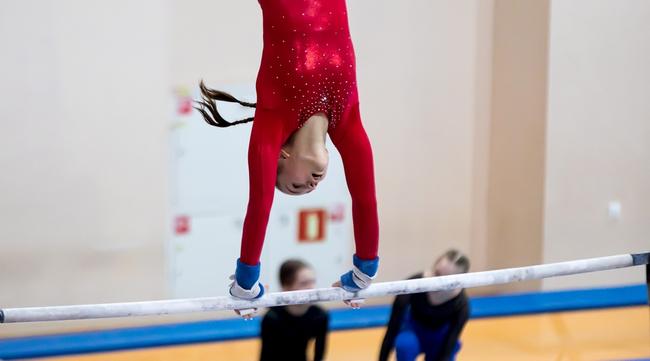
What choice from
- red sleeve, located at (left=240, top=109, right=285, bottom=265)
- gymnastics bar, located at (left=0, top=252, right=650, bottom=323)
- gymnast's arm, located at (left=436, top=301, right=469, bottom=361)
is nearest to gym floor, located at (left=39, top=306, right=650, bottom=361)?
gymnast's arm, located at (left=436, top=301, right=469, bottom=361)

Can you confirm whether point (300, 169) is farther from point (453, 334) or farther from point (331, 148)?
point (331, 148)

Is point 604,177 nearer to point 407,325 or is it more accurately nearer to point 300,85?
point 407,325

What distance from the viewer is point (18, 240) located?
5.37 m

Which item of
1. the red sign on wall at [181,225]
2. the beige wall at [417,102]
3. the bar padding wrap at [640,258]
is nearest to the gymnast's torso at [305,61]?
the bar padding wrap at [640,258]

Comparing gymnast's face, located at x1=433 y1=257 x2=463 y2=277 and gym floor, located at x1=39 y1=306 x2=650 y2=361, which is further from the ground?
gymnast's face, located at x1=433 y1=257 x2=463 y2=277

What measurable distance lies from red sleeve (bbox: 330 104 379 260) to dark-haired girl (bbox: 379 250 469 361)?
1.15 meters

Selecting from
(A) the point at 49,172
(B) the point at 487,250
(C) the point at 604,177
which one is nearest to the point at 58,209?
(A) the point at 49,172

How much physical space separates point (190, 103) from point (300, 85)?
247 cm

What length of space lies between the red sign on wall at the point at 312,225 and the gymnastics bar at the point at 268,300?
2.13 m

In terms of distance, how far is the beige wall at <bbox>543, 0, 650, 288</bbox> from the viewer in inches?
227

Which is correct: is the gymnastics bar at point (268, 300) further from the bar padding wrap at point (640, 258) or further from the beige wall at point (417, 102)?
the beige wall at point (417, 102)

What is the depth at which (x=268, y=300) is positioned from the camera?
3488mm

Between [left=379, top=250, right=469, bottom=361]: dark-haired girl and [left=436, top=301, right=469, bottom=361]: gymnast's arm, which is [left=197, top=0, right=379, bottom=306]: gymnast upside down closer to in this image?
[left=379, top=250, right=469, bottom=361]: dark-haired girl

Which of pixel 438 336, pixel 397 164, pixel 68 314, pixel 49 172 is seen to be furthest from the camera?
pixel 397 164
